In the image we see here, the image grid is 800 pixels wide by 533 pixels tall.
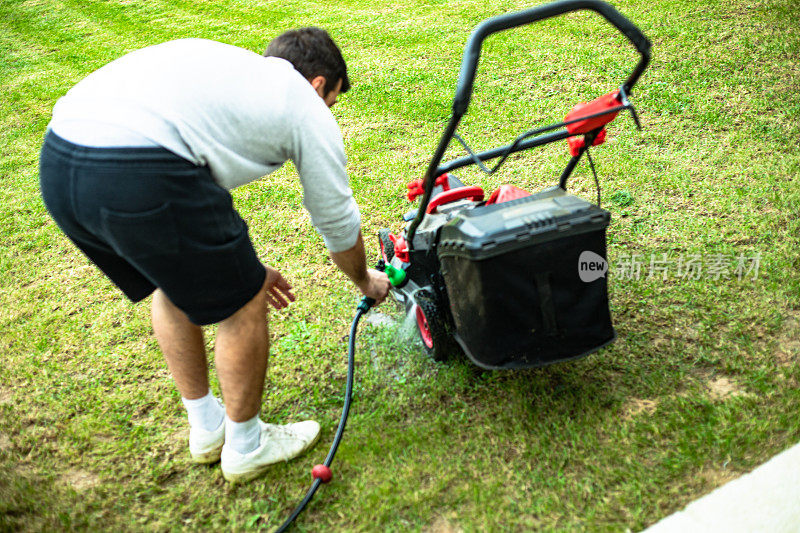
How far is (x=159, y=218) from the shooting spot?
1400 millimetres

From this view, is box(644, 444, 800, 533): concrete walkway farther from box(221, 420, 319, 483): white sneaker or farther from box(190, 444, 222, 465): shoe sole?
box(190, 444, 222, 465): shoe sole

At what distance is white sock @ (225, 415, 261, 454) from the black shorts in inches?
15.4

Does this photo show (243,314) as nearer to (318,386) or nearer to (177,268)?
(177,268)

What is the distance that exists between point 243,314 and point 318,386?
652 mm

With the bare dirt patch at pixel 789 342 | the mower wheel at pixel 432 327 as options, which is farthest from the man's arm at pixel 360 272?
the bare dirt patch at pixel 789 342

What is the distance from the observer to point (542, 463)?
177cm

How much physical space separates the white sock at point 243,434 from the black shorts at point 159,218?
0.39 meters

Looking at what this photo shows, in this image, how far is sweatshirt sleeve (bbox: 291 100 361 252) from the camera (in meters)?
1.48

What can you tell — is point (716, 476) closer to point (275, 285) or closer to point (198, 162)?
point (275, 285)

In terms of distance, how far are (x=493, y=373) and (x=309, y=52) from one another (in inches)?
47.9

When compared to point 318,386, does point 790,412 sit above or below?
above

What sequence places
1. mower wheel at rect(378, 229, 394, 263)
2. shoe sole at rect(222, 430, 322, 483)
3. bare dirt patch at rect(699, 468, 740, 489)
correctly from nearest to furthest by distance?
bare dirt patch at rect(699, 468, 740, 489) → shoe sole at rect(222, 430, 322, 483) → mower wheel at rect(378, 229, 394, 263)

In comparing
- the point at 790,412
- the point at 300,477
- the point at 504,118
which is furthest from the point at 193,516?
the point at 504,118

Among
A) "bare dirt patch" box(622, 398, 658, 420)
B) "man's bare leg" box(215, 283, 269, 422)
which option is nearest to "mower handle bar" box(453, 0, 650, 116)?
"man's bare leg" box(215, 283, 269, 422)
